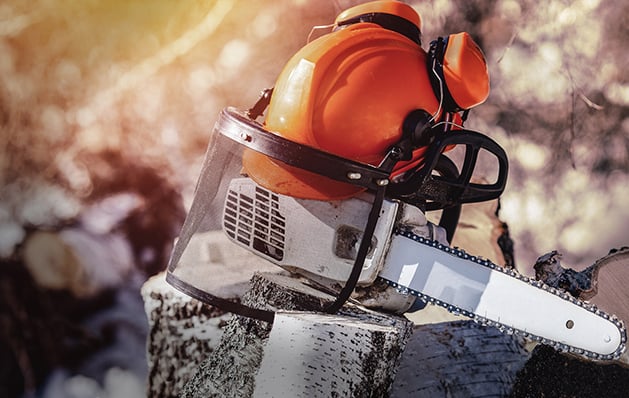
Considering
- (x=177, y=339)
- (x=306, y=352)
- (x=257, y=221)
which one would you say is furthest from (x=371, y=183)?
(x=177, y=339)

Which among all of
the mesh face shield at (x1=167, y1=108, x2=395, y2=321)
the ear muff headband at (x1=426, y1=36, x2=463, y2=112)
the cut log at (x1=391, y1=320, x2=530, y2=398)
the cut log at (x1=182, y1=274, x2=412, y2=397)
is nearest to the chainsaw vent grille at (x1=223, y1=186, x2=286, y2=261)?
the mesh face shield at (x1=167, y1=108, x2=395, y2=321)

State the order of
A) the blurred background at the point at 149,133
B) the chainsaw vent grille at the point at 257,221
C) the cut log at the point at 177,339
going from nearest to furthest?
the chainsaw vent grille at the point at 257,221
the cut log at the point at 177,339
the blurred background at the point at 149,133

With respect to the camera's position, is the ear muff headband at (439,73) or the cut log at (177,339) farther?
the cut log at (177,339)

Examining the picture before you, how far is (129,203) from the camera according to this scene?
2.62 m

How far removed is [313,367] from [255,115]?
0.76 meters

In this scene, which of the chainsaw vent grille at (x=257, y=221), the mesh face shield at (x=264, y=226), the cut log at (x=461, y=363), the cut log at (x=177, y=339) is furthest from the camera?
the cut log at (x=177, y=339)

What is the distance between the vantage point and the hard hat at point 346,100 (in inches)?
54.9

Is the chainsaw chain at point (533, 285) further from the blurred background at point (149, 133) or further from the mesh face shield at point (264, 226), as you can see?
the blurred background at point (149, 133)

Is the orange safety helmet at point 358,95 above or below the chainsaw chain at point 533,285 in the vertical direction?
above

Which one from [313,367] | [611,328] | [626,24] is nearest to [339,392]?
[313,367]

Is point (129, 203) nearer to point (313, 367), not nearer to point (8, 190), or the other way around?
point (8, 190)

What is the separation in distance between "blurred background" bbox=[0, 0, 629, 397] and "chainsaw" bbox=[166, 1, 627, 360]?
3.66 ft

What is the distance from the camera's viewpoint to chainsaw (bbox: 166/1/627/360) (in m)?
1.40

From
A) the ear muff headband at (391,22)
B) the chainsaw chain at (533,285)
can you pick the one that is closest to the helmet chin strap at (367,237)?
the chainsaw chain at (533,285)
